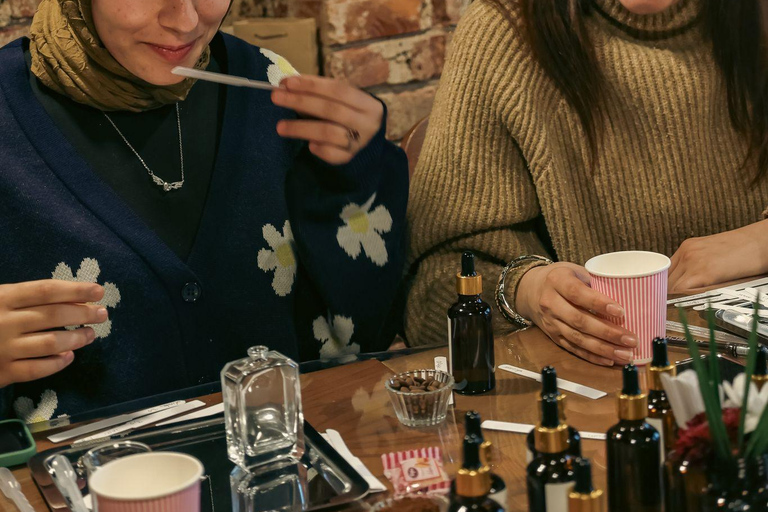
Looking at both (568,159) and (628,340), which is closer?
(628,340)

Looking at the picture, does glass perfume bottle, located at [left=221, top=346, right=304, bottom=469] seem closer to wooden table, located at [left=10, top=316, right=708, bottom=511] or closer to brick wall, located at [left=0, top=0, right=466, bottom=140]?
wooden table, located at [left=10, top=316, right=708, bottom=511]

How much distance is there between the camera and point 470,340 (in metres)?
1.10

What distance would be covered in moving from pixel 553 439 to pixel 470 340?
39 cm

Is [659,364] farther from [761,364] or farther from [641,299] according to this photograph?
[641,299]

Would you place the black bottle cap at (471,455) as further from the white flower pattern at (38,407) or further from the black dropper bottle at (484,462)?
the white flower pattern at (38,407)

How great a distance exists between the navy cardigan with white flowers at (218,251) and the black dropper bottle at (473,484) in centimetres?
68

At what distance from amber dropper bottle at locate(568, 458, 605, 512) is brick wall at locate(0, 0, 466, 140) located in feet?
5.43

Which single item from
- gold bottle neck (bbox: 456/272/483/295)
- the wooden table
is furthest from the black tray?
gold bottle neck (bbox: 456/272/483/295)

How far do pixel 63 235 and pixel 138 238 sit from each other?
94 millimetres

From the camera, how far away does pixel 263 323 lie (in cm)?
138

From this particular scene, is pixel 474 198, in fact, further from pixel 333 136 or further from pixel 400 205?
pixel 333 136

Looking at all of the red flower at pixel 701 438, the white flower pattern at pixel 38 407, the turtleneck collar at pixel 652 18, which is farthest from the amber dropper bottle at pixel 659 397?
the turtleneck collar at pixel 652 18

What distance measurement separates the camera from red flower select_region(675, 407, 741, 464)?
0.67m

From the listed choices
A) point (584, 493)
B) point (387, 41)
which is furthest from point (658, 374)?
point (387, 41)
